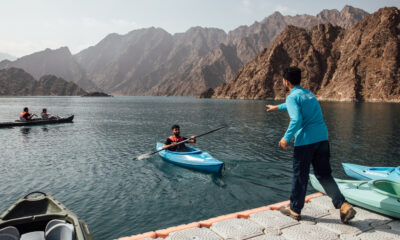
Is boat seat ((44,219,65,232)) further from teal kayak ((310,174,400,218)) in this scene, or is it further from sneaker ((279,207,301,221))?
teal kayak ((310,174,400,218))

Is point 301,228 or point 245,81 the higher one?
point 245,81

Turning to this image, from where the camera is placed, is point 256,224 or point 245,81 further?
point 245,81

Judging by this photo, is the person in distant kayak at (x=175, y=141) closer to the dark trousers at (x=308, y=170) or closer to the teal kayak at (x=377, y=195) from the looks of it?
the teal kayak at (x=377, y=195)

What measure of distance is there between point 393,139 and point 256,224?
2880 centimetres

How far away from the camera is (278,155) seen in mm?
20438

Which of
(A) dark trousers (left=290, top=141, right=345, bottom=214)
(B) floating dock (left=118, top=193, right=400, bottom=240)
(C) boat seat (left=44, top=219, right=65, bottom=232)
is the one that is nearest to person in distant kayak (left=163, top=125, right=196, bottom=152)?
(B) floating dock (left=118, top=193, right=400, bottom=240)

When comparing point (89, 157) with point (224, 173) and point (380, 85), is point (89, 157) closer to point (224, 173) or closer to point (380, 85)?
point (224, 173)

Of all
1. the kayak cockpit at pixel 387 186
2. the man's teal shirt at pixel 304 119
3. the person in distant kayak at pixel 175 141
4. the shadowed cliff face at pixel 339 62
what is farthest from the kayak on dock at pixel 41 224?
the shadowed cliff face at pixel 339 62

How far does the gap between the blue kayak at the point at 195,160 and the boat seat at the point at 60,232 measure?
9684 millimetres

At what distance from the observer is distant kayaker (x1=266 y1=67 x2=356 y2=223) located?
5.79m

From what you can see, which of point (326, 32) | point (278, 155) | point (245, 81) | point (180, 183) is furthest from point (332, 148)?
point (326, 32)

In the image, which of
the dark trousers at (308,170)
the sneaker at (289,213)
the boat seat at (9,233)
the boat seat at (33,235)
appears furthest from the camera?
the sneaker at (289,213)

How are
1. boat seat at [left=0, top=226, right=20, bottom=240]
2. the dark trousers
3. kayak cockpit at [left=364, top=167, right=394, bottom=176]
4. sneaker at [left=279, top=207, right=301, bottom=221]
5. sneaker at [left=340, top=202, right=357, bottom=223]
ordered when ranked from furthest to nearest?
1. kayak cockpit at [left=364, top=167, right=394, bottom=176]
2. sneaker at [left=279, top=207, right=301, bottom=221]
3. the dark trousers
4. sneaker at [left=340, top=202, right=357, bottom=223]
5. boat seat at [left=0, top=226, right=20, bottom=240]

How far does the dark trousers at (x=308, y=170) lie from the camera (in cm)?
596
